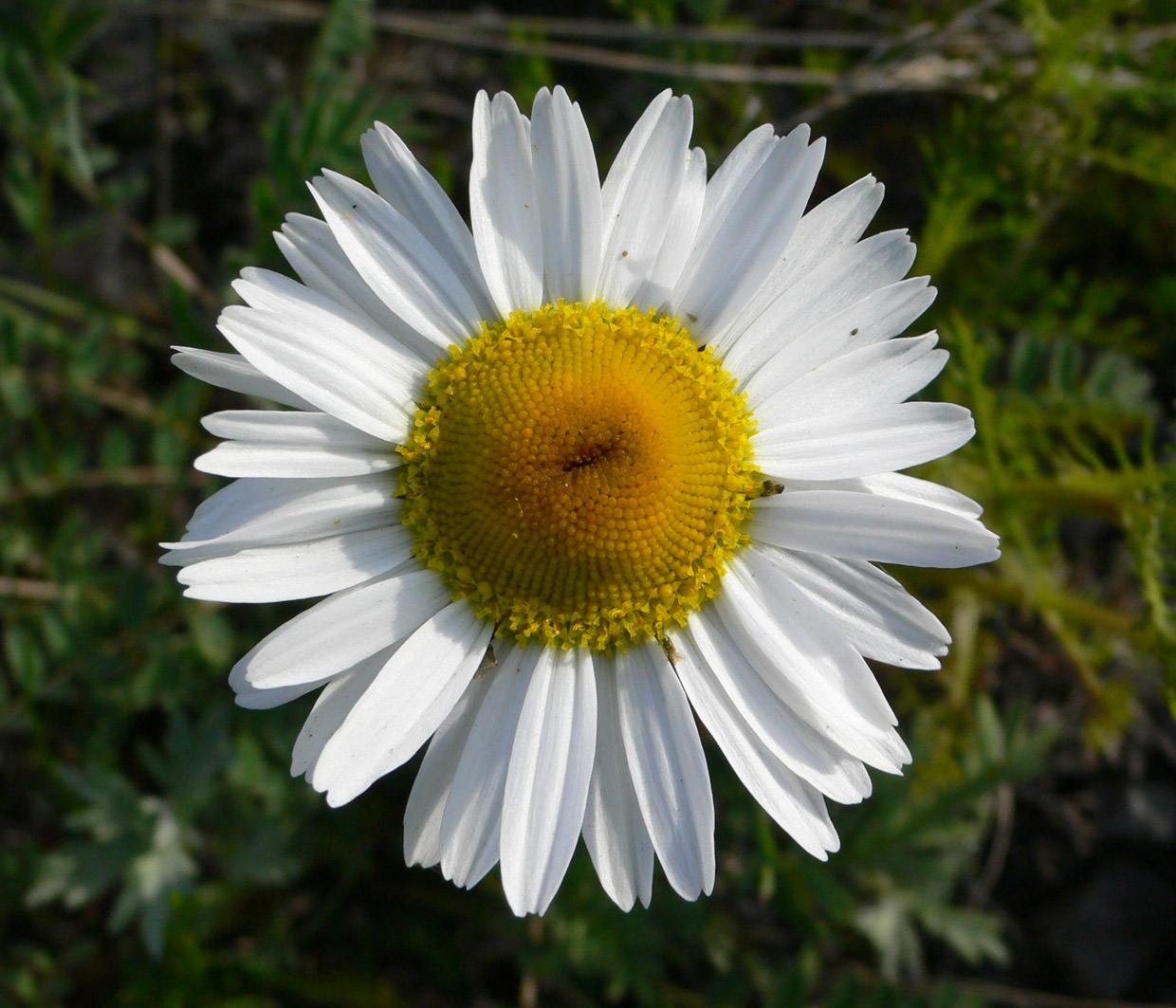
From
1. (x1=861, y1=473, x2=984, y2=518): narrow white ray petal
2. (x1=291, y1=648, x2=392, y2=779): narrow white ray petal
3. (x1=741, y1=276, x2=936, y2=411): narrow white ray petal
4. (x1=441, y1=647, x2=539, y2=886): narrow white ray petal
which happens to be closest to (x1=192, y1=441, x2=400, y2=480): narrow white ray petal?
(x1=291, y1=648, x2=392, y2=779): narrow white ray petal

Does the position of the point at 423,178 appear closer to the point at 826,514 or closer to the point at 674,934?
the point at 826,514

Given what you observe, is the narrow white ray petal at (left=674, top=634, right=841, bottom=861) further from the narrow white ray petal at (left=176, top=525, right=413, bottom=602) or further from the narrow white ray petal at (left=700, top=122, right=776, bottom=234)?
the narrow white ray petal at (left=700, top=122, right=776, bottom=234)

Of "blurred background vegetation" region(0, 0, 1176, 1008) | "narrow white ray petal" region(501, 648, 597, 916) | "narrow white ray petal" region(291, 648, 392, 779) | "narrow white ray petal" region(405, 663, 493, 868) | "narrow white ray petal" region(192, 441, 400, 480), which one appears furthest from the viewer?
"blurred background vegetation" region(0, 0, 1176, 1008)

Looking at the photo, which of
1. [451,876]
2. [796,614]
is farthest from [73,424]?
[796,614]

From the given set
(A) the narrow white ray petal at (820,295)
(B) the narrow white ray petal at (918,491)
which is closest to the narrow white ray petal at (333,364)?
(A) the narrow white ray petal at (820,295)

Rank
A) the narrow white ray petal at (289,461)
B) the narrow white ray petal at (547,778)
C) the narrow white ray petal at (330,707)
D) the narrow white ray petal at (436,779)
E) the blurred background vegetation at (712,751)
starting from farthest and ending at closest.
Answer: the blurred background vegetation at (712,751), the narrow white ray petal at (436,779), the narrow white ray petal at (330,707), the narrow white ray petal at (547,778), the narrow white ray petal at (289,461)

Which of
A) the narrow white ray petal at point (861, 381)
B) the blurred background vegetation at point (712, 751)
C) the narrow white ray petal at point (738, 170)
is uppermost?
the narrow white ray petal at point (738, 170)

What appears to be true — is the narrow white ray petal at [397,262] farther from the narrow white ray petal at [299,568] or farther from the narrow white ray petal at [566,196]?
the narrow white ray petal at [299,568]

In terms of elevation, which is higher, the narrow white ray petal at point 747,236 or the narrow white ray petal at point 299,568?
the narrow white ray petal at point 747,236
